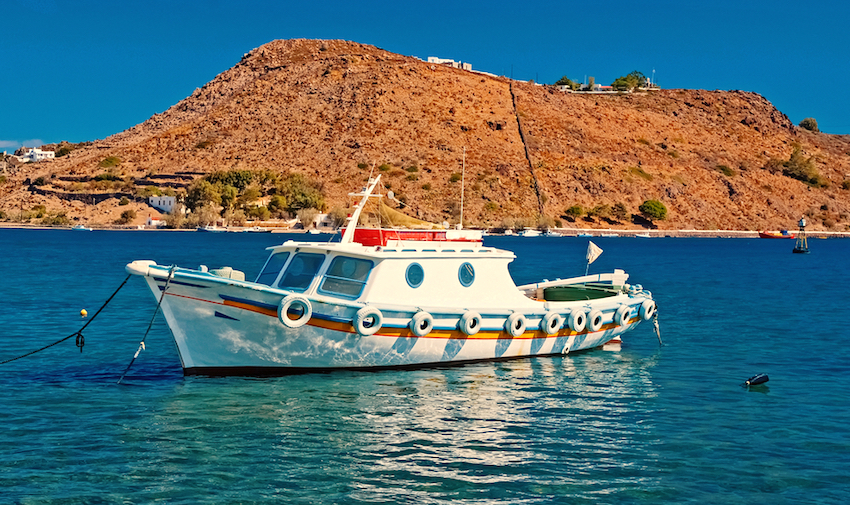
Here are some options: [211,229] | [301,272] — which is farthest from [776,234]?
[301,272]

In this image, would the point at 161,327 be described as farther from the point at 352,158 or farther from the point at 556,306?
the point at 352,158

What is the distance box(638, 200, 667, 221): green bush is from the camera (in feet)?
477

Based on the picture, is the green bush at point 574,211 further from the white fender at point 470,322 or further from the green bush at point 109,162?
the white fender at point 470,322

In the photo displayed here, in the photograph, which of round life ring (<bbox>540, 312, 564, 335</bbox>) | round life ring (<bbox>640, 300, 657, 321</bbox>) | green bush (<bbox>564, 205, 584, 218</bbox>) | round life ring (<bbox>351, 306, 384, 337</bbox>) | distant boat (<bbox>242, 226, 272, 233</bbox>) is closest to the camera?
round life ring (<bbox>351, 306, 384, 337</bbox>)

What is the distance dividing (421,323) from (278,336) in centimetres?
321

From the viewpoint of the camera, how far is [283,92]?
553ft

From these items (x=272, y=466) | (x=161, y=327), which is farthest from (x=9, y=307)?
(x=272, y=466)

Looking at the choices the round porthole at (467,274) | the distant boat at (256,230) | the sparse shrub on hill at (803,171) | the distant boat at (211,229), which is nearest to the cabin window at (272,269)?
the round porthole at (467,274)

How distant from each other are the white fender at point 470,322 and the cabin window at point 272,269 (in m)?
4.45

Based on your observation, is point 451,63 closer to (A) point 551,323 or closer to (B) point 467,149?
(B) point 467,149

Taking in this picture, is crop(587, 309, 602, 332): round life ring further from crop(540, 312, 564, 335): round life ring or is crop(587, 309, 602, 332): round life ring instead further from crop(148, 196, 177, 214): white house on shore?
crop(148, 196, 177, 214): white house on shore

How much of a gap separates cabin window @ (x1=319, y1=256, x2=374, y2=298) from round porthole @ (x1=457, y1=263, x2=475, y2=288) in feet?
7.96

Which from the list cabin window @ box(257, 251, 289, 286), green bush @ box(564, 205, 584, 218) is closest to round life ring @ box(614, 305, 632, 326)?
cabin window @ box(257, 251, 289, 286)

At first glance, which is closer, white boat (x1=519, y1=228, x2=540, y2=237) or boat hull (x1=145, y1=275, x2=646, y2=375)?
boat hull (x1=145, y1=275, x2=646, y2=375)
